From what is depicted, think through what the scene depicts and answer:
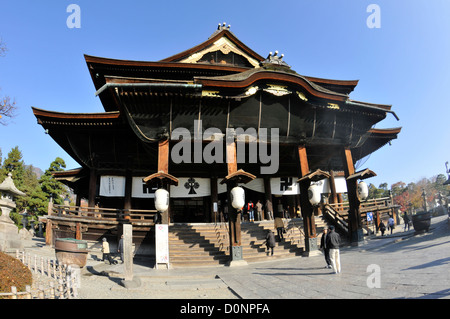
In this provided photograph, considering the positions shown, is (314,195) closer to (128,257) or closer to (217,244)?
(217,244)

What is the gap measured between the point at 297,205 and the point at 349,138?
335 inches

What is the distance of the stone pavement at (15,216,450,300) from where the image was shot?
19.9 feet

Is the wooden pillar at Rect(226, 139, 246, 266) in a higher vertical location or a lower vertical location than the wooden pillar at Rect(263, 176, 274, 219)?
lower

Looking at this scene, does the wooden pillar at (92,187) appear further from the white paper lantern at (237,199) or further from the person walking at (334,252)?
the person walking at (334,252)

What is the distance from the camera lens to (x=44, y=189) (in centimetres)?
3766

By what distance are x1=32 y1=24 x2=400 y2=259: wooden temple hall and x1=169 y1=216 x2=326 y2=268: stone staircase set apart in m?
0.67

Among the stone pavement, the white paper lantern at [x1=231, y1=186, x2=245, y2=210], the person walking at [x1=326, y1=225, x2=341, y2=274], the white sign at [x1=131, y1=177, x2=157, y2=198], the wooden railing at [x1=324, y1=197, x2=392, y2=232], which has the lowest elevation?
the stone pavement

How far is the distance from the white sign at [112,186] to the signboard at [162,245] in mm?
8544

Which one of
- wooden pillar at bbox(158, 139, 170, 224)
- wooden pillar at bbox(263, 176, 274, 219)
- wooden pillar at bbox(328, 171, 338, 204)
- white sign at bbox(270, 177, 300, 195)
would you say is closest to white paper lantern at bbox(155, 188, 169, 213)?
wooden pillar at bbox(158, 139, 170, 224)

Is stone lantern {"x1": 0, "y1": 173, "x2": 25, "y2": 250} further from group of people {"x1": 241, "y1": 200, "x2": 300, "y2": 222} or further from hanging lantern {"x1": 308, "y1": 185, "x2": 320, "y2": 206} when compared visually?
hanging lantern {"x1": 308, "y1": 185, "x2": 320, "y2": 206}

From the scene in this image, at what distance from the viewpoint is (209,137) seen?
14492 mm
